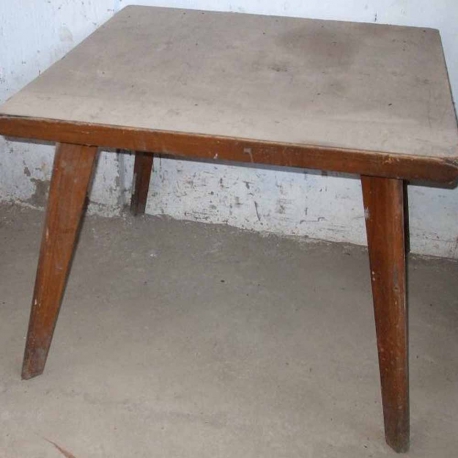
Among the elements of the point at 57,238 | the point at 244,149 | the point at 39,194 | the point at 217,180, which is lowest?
the point at 39,194

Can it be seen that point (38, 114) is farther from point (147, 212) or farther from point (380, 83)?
point (147, 212)

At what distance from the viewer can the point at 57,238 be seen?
Result: 998 millimetres

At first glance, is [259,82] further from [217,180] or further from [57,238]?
[217,180]

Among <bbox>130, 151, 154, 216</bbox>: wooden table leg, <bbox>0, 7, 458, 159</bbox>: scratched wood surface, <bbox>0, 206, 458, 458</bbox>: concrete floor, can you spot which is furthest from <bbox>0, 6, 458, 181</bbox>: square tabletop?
<bbox>0, 206, 458, 458</bbox>: concrete floor

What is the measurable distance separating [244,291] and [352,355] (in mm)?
256

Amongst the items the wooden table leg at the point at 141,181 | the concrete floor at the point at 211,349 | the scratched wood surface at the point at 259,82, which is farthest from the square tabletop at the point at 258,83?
the concrete floor at the point at 211,349

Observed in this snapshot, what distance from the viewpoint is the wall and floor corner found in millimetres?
1304

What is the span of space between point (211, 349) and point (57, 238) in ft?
1.18

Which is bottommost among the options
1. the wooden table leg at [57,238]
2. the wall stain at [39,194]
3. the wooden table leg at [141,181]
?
the wall stain at [39,194]

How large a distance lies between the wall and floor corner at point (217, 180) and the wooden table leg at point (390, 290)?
0.53m

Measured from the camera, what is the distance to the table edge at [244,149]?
811 millimetres

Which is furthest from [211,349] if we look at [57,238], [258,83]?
[258,83]

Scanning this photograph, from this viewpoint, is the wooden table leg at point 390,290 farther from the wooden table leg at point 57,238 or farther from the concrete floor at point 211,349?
the wooden table leg at point 57,238

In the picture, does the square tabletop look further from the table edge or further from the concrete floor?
the concrete floor
